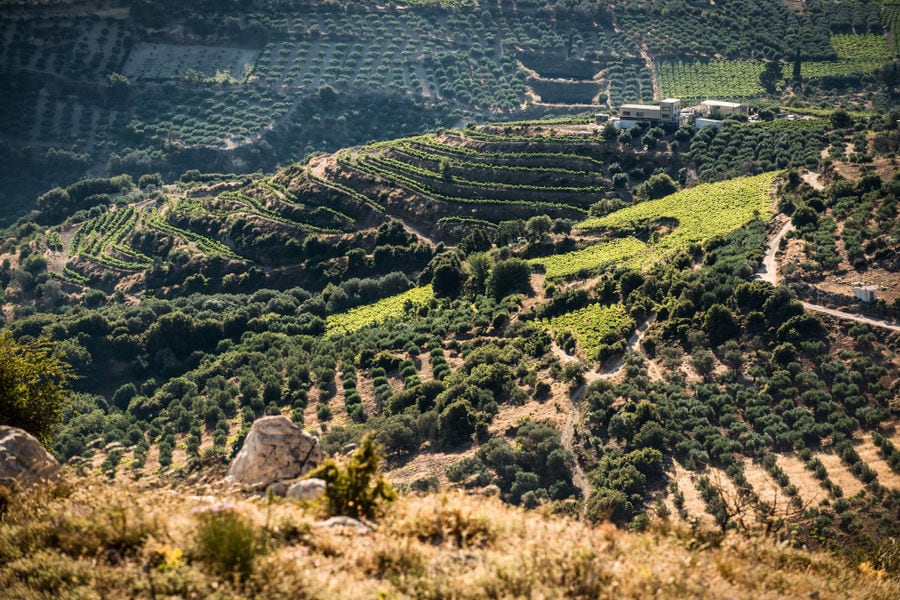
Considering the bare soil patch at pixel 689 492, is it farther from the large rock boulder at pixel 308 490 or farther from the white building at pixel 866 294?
the large rock boulder at pixel 308 490

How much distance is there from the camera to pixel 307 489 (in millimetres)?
21453

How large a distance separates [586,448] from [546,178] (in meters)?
49.4

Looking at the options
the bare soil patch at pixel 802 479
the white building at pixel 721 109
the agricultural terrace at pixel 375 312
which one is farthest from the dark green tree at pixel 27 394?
the white building at pixel 721 109

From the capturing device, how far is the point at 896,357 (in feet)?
174

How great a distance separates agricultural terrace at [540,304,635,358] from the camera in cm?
6216

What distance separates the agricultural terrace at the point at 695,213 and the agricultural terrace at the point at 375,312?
16980mm

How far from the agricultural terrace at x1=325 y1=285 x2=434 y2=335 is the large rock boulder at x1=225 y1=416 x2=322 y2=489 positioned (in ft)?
180

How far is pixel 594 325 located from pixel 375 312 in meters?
24.3

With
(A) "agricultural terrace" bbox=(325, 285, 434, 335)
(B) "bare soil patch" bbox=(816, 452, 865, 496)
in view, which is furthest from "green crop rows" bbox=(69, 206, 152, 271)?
(B) "bare soil patch" bbox=(816, 452, 865, 496)

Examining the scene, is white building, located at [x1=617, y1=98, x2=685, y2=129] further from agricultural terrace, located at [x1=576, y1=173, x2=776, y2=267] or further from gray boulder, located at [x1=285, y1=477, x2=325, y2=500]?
gray boulder, located at [x1=285, y1=477, x2=325, y2=500]

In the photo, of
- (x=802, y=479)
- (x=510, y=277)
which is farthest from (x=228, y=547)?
(x=510, y=277)

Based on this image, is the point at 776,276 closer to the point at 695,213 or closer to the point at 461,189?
the point at 695,213

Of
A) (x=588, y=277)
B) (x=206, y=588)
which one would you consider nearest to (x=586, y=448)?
(x=588, y=277)

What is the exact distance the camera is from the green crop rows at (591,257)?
3007 inches
